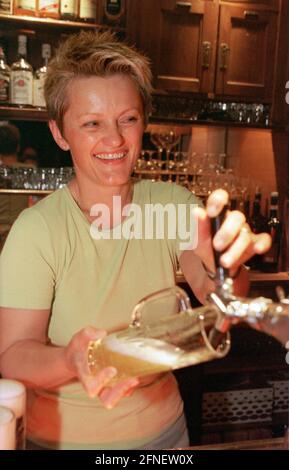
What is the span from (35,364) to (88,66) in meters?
0.61

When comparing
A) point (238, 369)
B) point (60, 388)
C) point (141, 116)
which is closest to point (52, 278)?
point (60, 388)

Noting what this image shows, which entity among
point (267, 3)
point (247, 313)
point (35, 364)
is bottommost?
point (35, 364)

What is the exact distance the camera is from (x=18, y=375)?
107 cm

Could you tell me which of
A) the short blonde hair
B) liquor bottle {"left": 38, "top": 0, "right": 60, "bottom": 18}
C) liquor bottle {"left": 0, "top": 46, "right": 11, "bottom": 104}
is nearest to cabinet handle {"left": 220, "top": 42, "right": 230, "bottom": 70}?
liquor bottle {"left": 38, "top": 0, "right": 60, "bottom": 18}

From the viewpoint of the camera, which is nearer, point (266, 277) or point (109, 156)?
point (109, 156)

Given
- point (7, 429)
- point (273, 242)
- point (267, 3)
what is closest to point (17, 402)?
point (7, 429)

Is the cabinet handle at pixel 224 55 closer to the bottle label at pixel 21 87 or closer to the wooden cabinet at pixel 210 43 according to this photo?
the wooden cabinet at pixel 210 43

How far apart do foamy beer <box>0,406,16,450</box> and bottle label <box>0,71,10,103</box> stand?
6.44ft

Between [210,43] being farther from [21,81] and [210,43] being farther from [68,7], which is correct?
[21,81]

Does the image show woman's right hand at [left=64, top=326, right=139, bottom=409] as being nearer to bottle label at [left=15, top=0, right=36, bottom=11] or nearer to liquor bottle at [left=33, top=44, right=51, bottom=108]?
liquor bottle at [left=33, top=44, right=51, bottom=108]

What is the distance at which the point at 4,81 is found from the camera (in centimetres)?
252

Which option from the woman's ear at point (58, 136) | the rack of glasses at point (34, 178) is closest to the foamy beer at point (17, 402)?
the woman's ear at point (58, 136)
